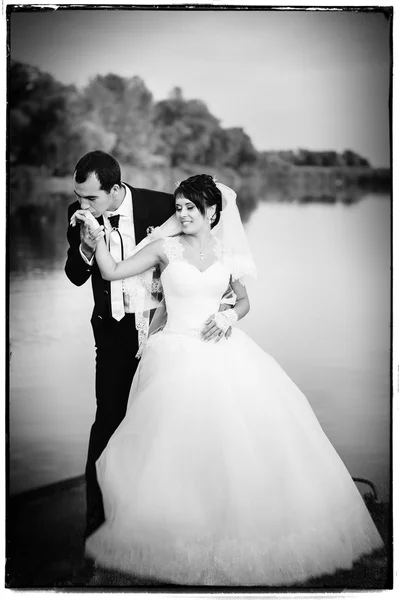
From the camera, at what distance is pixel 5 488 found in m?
3.68

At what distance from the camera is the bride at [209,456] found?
3.35m

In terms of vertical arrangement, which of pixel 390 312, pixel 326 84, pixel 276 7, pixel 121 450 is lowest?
pixel 121 450

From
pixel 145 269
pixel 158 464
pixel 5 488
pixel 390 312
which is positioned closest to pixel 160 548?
pixel 158 464

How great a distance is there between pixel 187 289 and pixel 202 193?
19.3 inches

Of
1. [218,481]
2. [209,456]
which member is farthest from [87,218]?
[218,481]

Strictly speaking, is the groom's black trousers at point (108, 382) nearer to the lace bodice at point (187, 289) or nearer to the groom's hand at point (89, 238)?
the lace bodice at point (187, 289)

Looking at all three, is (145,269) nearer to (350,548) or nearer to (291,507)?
(291,507)

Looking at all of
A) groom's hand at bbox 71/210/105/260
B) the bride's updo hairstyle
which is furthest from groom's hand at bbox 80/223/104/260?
the bride's updo hairstyle

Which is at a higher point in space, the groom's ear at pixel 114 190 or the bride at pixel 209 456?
the groom's ear at pixel 114 190

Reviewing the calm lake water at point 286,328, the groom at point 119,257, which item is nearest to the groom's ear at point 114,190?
the groom at point 119,257

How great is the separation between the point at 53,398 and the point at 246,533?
1.20 metres

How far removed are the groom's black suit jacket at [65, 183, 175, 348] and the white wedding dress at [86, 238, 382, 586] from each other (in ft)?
0.59

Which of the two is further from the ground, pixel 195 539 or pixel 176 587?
pixel 195 539

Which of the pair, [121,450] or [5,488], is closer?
[121,450]
